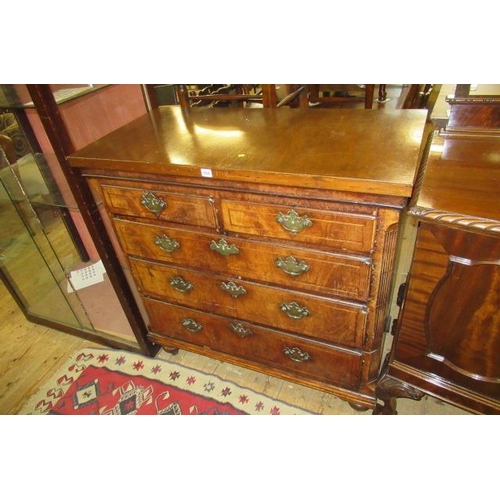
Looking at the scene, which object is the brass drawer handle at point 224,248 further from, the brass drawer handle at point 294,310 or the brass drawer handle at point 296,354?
the brass drawer handle at point 296,354

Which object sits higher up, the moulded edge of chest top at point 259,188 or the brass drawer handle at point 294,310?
the moulded edge of chest top at point 259,188

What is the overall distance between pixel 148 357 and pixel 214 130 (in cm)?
124

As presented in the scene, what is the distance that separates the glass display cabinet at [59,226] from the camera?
5.40 ft

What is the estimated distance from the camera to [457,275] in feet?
2.97

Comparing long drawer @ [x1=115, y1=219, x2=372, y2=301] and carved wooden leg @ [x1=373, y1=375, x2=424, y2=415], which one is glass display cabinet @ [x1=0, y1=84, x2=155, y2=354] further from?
Result: carved wooden leg @ [x1=373, y1=375, x2=424, y2=415]

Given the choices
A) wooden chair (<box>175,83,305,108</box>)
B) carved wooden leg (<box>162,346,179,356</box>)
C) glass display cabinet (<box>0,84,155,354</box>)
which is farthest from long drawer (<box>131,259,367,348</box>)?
wooden chair (<box>175,83,305,108</box>)

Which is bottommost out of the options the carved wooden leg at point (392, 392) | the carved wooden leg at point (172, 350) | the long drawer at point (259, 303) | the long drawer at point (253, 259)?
the carved wooden leg at point (172, 350)

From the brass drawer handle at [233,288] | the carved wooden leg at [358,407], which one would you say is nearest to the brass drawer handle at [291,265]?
the brass drawer handle at [233,288]

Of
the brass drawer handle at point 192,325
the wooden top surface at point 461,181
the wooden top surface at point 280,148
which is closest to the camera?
the wooden top surface at point 461,181

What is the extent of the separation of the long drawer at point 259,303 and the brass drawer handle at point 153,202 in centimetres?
28

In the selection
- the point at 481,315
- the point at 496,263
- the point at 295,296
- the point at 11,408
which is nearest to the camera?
the point at 496,263

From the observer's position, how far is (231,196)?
3.53ft

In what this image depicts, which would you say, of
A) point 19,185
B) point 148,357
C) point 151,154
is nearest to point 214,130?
point 151,154

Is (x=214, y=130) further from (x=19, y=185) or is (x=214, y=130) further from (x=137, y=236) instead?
(x=19, y=185)
